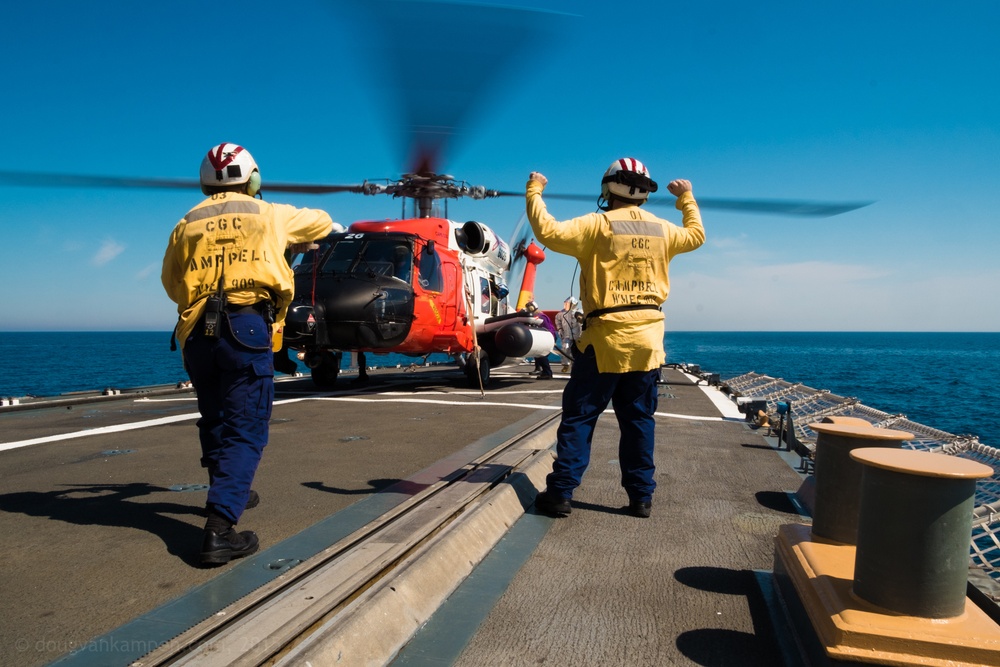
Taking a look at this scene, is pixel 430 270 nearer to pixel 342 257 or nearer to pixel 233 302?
Result: pixel 342 257

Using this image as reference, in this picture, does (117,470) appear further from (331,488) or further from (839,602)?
(839,602)

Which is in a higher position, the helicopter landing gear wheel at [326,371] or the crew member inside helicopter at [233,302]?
the crew member inside helicopter at [233,302]

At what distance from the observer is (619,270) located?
350 centimetres

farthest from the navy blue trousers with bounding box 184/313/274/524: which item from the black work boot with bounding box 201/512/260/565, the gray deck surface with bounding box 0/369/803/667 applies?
the gray deck surface with bounding box 0/369/803/667

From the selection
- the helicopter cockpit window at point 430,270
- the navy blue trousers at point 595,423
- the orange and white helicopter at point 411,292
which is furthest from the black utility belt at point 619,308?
the helicopter cockpit window at point 430,270

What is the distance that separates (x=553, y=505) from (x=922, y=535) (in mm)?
2030

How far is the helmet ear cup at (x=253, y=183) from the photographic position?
308cm

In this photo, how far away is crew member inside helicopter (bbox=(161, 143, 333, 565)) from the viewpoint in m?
2.80

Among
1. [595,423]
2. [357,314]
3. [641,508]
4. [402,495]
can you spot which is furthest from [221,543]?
[357,314]

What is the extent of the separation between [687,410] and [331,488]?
18.4 feet

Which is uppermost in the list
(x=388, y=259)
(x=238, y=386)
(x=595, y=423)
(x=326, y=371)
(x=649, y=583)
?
(x=388, y=259)

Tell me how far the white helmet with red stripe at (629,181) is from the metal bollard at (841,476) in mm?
1745

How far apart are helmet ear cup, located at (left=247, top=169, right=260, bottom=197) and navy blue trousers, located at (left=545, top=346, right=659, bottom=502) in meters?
1.92

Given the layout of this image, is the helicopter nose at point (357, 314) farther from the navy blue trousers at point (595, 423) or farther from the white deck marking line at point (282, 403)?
the navy blue trousers at point (595, 423)
